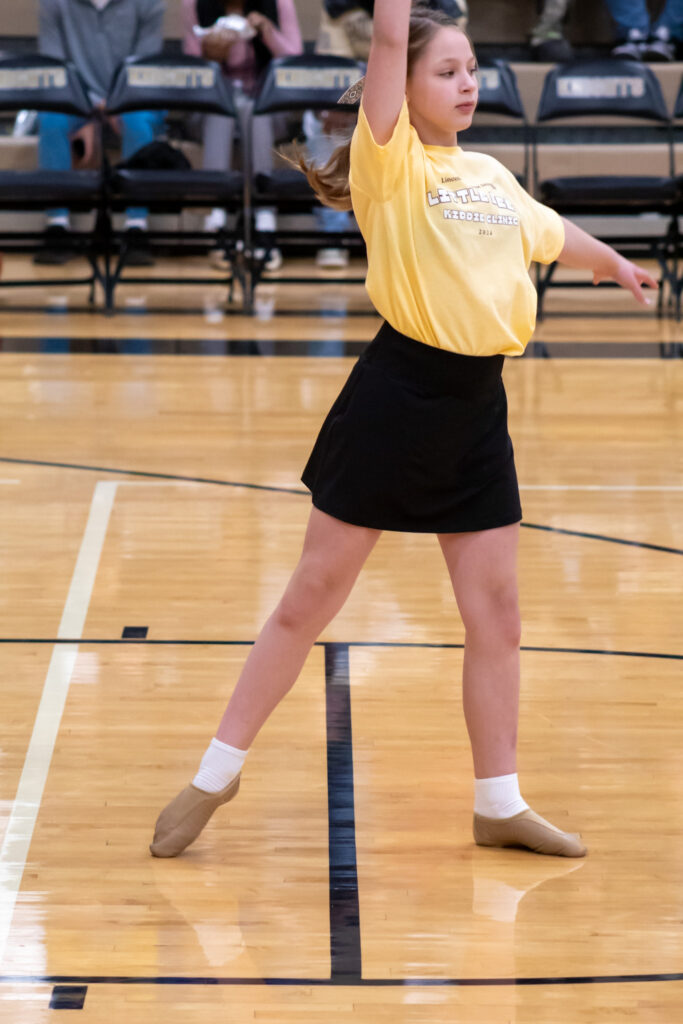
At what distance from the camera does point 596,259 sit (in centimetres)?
237

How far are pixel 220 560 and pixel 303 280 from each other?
14.3 ft

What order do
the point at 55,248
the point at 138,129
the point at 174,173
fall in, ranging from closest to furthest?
1. the point at 174,173
2. the point at 55,248
3. the point at 138,129

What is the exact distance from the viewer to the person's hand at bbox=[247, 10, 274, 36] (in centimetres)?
828

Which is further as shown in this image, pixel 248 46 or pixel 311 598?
pixel 248 46

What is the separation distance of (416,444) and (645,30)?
8314mm

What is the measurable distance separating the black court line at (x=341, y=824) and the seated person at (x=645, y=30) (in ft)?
24.1

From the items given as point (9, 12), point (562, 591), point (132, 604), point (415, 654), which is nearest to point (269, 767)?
point (415, 654)

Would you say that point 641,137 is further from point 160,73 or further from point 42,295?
point 42,295

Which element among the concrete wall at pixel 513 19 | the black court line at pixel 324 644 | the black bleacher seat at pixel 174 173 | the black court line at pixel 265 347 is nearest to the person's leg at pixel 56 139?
the black bleacher seat at pixel 174 173

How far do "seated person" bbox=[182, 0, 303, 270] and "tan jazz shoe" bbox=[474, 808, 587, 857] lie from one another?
607 cm

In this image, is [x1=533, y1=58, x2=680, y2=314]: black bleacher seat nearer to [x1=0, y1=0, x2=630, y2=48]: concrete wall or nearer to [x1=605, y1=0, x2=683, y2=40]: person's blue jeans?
[x1=605, y1=0, x2=683, y2=40]: person's blue jeans

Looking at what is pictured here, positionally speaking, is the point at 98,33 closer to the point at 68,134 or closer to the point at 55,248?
the point at 68,134

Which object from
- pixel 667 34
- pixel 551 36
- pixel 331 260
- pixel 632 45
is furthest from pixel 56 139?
pixel 667 34

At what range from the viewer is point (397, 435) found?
217 centimetres
